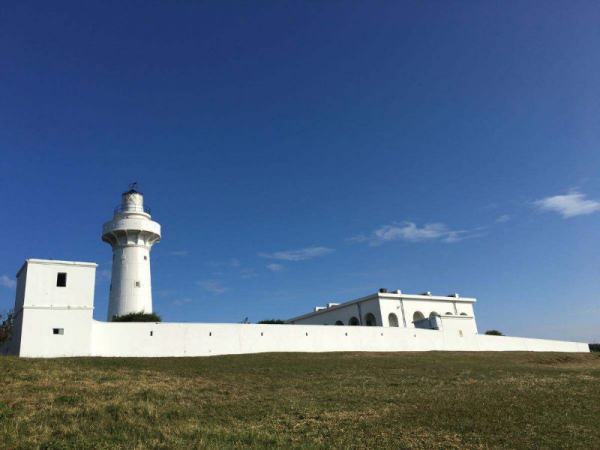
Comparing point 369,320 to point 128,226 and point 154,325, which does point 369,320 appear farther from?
point 128,226

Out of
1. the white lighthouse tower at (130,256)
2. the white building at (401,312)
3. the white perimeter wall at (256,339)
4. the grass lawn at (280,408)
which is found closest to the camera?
the grass lawn at (280,408)

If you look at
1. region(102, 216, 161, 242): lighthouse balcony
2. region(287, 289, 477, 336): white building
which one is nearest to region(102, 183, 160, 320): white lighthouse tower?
region(102, 216, 161, 242): lighthouse balcony

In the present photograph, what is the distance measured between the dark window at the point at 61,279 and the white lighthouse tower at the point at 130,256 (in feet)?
27.5

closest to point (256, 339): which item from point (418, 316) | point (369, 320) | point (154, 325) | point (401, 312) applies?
point (154, 325)

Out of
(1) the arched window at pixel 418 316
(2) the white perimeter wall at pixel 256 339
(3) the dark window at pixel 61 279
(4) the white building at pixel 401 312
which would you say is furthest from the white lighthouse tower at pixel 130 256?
(1) the arched window at pixel 418 316

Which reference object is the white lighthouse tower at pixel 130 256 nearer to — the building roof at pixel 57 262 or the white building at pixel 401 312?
the building roof at pixel 57 262

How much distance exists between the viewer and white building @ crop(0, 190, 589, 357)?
26734mm

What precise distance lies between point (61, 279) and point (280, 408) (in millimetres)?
18980

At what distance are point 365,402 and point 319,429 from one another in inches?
155

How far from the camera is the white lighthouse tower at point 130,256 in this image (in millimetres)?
35812

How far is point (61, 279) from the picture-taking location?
2758 cm

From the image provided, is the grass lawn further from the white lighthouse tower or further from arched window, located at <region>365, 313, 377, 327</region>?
arched window, located at <region>365, 313, 377, 327</region>

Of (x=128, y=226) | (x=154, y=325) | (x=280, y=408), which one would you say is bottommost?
(x=280, y=408)

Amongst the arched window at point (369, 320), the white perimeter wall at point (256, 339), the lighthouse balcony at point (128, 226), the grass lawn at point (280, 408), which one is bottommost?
the grass lawn at point (280, 408)
